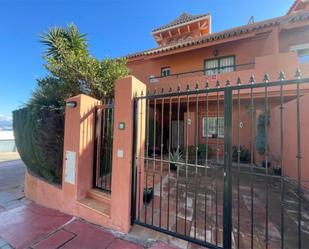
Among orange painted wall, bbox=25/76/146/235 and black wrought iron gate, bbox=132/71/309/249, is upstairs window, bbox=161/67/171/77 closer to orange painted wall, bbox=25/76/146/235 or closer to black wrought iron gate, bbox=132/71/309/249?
black wrought iron gate, bbox=132/71/309/249

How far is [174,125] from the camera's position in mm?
12914

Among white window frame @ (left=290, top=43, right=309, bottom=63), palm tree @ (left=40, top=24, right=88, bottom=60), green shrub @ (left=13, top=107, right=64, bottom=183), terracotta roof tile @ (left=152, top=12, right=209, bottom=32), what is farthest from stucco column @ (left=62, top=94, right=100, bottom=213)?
terracotta roof tile @ (left=152, top=12, right=209, bottom=32)

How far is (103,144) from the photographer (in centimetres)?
493

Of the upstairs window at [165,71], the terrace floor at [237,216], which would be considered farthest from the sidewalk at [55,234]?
the upstairs window at [165,71]

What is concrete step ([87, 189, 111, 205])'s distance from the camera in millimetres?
4020

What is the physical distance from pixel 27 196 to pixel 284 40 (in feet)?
48.3

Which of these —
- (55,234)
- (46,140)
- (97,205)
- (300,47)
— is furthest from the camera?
(300,47)

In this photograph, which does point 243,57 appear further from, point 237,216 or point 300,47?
point 237,216

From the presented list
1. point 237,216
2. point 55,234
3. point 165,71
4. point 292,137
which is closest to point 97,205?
point 55,234

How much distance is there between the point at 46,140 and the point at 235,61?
1134 cm

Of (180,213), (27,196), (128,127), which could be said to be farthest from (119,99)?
(27,196)

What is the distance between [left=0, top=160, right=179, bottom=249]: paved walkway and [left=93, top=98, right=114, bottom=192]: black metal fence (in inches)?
42.2

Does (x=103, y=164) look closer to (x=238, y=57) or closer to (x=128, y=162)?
(x=128, y=162)

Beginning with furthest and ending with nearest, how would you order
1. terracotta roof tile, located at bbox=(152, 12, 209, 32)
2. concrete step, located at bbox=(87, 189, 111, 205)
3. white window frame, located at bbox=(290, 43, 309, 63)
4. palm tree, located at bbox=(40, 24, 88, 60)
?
1. terracotta roof tile, located at bbox=(152, 12, 209, 32)
2. white window frame, located at bbox=(290, 43, 309, 63)
3. palm tree, located at bbox=(40, 24, 88, 60)
4. concrete step, located at bbox=(87, 189, 111, 205)
